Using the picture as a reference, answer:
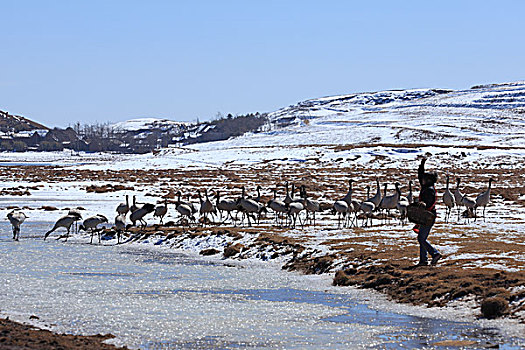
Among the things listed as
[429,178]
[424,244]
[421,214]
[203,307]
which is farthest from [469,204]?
[203,307]

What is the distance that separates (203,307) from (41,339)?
13.1ft

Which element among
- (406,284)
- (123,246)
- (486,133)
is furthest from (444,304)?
(486,133)

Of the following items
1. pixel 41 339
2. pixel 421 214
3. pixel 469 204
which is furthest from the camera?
pixel 469 204

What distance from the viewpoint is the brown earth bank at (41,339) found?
909 cm

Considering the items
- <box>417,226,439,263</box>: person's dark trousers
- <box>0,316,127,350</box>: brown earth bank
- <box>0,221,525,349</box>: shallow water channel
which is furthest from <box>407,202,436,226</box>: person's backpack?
<box>0,316,127,350</box>: brown earth bank

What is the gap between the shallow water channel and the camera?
10297 mm

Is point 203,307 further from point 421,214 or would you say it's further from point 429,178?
point 429,178

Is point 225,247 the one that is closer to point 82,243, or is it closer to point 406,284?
point 82,243

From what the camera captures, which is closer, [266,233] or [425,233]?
[425,233]

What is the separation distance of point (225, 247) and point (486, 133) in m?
145

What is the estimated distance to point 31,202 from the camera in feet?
131

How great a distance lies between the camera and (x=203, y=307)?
13.0 m

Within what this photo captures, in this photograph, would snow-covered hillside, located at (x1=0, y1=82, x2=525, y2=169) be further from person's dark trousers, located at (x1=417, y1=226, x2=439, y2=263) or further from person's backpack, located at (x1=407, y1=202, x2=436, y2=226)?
person's backpack, located at (x1=407, y1=202, x2=436, y2=226)

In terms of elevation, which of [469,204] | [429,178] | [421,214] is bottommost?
[469,204]
